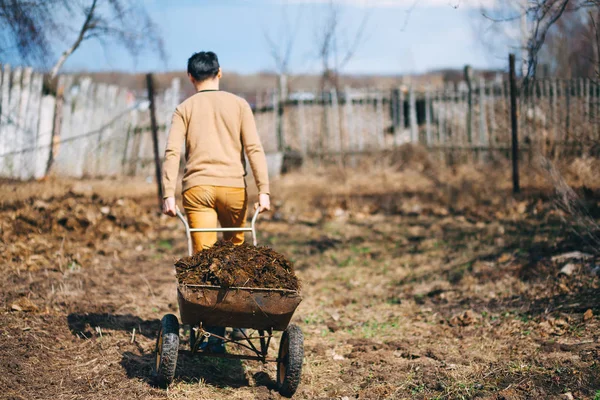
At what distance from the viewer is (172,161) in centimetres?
406

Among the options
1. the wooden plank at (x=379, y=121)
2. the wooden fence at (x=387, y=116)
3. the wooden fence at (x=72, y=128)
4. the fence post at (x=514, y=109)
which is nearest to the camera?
the fence post at (x=514, y=109)

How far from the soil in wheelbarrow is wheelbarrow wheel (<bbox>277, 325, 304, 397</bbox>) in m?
0.38

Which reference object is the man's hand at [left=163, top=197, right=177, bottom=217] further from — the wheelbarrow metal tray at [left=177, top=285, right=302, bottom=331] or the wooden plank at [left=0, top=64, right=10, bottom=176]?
the wooden plank at [left=0, top=64, right=10, bottom=176]

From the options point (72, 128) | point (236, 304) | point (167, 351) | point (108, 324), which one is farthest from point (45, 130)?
point (236, 304)

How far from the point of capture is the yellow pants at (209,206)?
408 centimetres

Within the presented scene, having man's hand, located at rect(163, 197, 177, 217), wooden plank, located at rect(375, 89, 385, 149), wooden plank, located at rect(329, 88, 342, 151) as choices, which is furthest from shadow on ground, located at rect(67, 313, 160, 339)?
wooden plank, located at rect(375, 89, 385, 149)

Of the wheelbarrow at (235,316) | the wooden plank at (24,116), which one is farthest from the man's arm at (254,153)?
the wooden plank at (24,116)

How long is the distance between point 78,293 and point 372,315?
283 cm

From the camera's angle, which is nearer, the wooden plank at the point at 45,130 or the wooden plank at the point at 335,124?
the wooden plank at the point at 45,130

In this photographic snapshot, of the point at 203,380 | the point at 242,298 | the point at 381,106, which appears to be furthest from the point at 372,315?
the point at 381,106

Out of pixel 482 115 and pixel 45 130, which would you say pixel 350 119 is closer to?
pixel 482 115

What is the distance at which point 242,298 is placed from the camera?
3.40 metres

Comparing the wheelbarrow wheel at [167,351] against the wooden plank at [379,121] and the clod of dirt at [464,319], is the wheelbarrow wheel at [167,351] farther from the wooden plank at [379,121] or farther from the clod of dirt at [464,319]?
the wooden plank at [379,121]

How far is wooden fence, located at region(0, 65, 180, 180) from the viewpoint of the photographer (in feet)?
32.0
